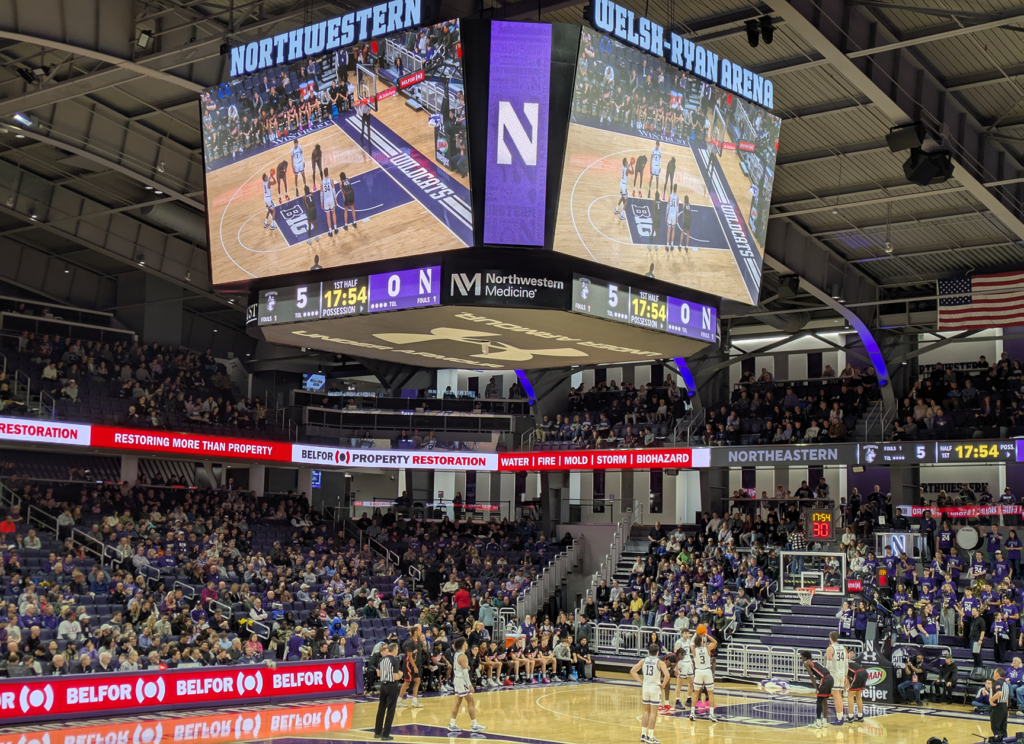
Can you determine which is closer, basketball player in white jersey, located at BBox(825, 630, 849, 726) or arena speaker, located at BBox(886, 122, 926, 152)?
basketball player in white jersey, located at BBox(825, 630, 849, 726)

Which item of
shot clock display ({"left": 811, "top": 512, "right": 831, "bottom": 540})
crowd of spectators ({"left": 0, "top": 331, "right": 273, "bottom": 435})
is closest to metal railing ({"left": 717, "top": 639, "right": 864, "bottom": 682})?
shot clock display ({"left": 811, "top": 512, "right": 831, "bottom": 540})

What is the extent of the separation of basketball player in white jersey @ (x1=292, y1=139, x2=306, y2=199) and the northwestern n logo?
391 centimetres

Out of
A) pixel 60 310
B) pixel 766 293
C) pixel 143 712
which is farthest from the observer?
pixel 60 310

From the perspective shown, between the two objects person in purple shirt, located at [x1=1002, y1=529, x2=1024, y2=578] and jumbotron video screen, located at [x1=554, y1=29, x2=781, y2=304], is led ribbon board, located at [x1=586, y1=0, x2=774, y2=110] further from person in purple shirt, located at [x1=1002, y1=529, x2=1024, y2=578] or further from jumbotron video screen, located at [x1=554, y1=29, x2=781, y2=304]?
person in purple shirt, located at [x1=1002, y1=529, x2=1024, y2=578]

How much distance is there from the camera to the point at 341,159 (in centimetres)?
1842

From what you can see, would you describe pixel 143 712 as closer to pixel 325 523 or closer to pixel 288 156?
pixel 288 156

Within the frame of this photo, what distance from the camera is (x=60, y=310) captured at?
4366cm

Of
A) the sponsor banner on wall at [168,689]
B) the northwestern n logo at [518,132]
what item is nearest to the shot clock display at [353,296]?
the northwestern n logo at [518,132]

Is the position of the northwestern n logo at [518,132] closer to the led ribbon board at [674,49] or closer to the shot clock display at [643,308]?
the led ribbon board at [674,49]

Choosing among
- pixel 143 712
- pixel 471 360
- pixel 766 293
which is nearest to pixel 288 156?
pixel 471 360

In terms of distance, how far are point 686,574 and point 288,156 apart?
71.7 feet

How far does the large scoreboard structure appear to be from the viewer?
56.1ft

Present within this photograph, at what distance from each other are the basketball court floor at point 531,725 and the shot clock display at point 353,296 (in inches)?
280

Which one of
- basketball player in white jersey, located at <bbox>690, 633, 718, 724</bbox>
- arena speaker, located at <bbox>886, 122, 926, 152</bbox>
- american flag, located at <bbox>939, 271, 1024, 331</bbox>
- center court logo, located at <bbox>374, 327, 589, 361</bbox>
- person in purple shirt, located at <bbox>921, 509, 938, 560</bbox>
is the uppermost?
arena speaker, located at <bbox>886, 122, 926, 152</bbox>
